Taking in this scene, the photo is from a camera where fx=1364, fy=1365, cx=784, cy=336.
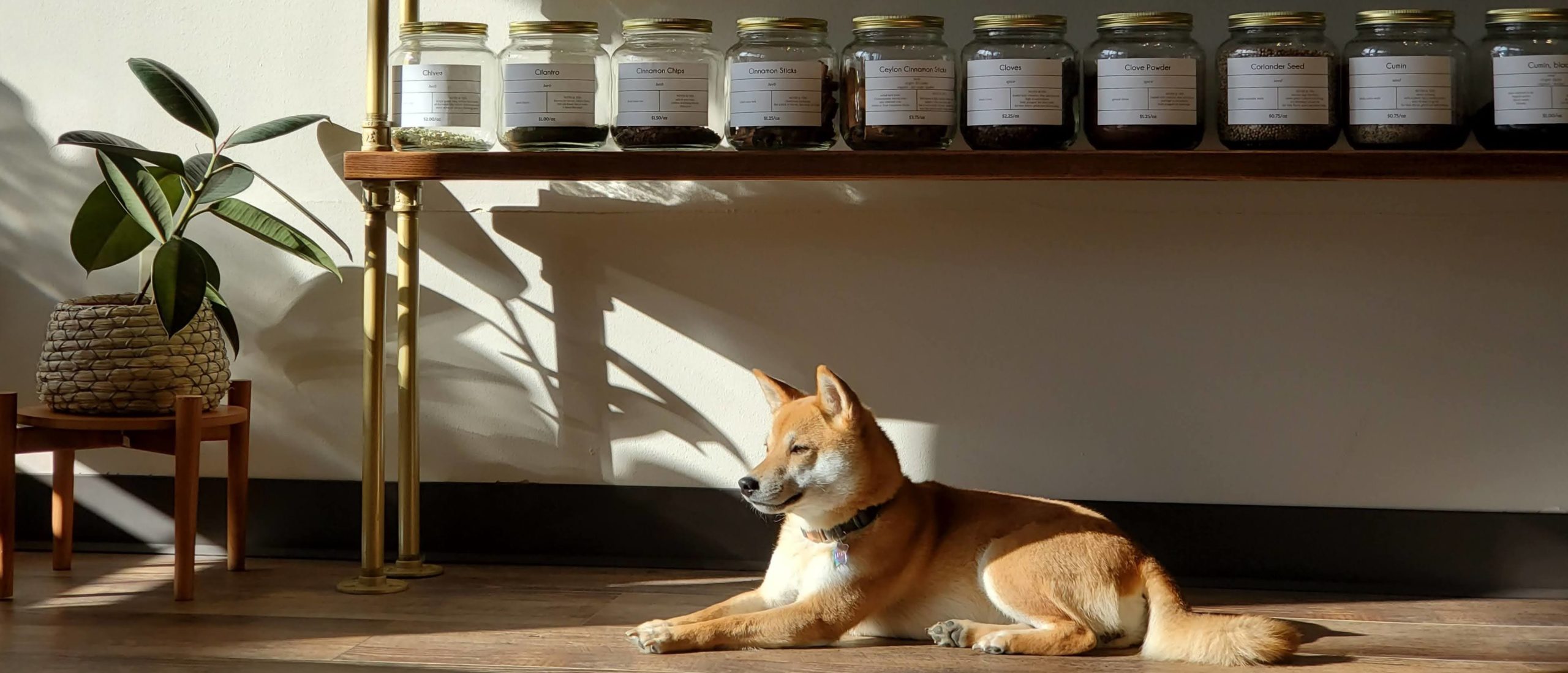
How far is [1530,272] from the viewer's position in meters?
1.86

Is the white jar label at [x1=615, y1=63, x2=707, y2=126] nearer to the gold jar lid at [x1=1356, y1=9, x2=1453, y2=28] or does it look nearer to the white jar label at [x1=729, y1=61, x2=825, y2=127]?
the white jar label at [x1=729, y1=61, x2=825, y2=127]

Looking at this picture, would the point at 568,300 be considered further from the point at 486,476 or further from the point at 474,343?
the point at 486,476

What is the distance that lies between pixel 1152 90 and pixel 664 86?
59 centimetres

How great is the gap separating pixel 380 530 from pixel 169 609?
27cm

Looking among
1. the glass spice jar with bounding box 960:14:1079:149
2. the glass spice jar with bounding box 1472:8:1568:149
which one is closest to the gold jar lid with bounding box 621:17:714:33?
the glass spice jar with bounding box 960:14:1079:149

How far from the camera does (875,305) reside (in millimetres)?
1983

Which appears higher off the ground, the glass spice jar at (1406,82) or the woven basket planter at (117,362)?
the glass spice jar at (1406,82)

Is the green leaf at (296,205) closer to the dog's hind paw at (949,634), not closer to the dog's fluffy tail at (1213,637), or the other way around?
the dog's hind paw at (949,634)

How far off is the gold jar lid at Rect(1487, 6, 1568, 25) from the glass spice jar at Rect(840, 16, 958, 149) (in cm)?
65

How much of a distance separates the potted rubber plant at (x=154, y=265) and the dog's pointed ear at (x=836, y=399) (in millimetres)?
757

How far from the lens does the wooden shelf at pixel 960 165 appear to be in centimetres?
157

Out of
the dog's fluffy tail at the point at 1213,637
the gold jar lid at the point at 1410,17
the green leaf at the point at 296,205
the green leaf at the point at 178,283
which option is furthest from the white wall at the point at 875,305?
the dog's fluffy tail at the point at 1213,637

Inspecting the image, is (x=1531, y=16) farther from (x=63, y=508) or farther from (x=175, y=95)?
(x=63, y=508)

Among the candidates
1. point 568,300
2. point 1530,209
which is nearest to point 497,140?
point 568,300
